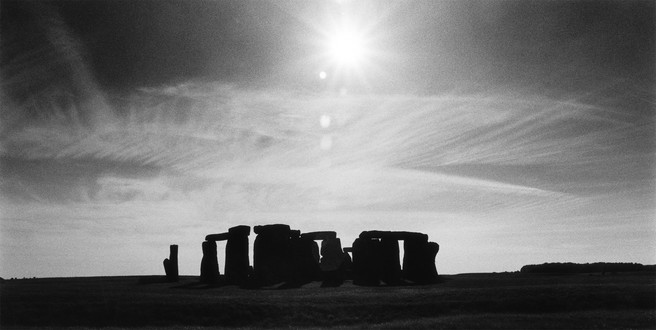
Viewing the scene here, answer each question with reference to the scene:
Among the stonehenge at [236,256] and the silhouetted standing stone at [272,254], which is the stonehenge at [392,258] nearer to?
the silhouetted standing stone at [272,254]

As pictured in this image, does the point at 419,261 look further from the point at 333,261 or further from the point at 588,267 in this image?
the point at 588,267

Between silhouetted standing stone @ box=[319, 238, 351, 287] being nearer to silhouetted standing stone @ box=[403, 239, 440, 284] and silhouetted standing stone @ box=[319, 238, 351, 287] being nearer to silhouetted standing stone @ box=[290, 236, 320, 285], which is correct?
silhouetted standing stone @ box=[290, 236, 320, 285]

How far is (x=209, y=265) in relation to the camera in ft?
123

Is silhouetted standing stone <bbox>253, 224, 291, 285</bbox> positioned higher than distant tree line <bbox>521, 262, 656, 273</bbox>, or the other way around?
silhouetted standing stone <bbox>253, 224, 291, 285</bbox>

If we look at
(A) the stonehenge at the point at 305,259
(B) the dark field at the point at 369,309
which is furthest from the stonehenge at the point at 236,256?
(B) the dark field at the point at 369,309

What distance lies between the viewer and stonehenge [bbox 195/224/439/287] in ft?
116

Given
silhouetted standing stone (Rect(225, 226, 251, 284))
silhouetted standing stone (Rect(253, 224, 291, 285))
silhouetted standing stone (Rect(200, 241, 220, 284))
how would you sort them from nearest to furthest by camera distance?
silhouetted standing stone (Rect(253, 224, 291, 285)) < silhouetted standing stone (Rect(225, 226, 251, 284)) < silhouetted standing stone (Rect(200, 241, 220, 284))

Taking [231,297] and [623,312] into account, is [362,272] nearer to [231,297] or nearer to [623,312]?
[231,297]

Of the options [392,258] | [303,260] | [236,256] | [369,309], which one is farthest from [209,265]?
[369,309]

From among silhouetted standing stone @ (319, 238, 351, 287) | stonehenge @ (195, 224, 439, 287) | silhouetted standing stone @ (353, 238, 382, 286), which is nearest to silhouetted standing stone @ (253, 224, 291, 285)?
stonehenge @ (195, 224, 439, 287)

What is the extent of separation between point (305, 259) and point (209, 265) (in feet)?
19.9

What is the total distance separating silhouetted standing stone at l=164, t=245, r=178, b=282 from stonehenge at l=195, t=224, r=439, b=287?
4135 millimetres

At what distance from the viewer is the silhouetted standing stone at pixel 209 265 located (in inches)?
1458

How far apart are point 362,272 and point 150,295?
44.3 ft
